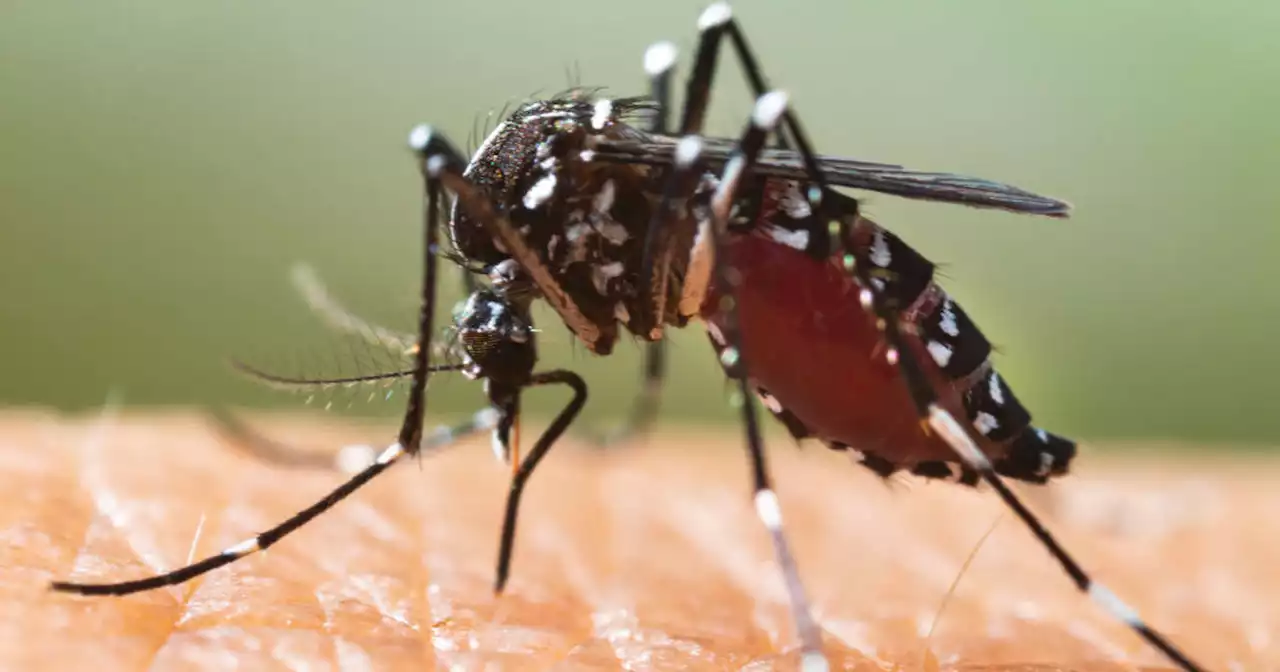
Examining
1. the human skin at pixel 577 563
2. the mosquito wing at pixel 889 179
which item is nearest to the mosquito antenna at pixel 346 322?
the human skin at pixel 577 563

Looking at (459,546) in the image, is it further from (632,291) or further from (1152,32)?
(1152,32)

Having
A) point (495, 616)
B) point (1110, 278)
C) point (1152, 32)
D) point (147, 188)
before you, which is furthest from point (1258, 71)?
point (495, 616)

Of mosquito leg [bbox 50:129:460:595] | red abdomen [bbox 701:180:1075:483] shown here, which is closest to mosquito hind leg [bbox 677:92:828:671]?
red abdomen [bbox 701:180:1075:483]

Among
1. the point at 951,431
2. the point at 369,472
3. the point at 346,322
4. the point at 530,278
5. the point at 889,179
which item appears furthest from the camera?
the point at 346,322

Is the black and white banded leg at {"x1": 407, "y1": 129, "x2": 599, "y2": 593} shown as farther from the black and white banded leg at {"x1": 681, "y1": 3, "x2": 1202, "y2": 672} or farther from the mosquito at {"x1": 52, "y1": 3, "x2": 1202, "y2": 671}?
the black and white banded leg at {"x1": 681, "y1": 3, "x2": 1202, "y2": 672}

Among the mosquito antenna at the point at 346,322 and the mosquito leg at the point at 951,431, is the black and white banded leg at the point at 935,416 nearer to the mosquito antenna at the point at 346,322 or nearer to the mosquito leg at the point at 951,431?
the mosquito leg at the point at 951,431

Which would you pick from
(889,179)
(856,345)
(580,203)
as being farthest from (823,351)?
(580,203)

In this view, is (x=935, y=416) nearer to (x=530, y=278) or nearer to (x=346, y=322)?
(x=530, y=278)
